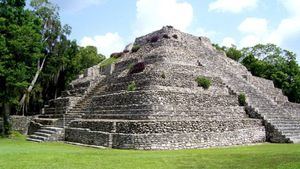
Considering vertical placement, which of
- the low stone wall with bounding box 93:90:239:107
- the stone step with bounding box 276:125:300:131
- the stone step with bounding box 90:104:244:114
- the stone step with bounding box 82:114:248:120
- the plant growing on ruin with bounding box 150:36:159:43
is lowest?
the stone step with bounding box 276:125:300:131

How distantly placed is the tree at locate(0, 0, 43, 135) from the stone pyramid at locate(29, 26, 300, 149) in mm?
3507

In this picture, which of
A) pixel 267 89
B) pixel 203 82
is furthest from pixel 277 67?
pixel 203 82

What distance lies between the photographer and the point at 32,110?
4331 cm

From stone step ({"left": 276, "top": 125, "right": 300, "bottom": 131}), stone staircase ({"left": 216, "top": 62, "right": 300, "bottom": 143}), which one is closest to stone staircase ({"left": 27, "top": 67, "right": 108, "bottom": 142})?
stone staircase ({"left": 216, "top": 62, "right": 300, "bottom": 143})

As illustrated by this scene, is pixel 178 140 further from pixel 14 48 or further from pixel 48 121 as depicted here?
pixel 14 48

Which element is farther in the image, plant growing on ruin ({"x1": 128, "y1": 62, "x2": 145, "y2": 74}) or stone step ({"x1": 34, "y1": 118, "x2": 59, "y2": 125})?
stone step ({"x1": 34, "y1": 118, "x2": 59, "y2": 125})

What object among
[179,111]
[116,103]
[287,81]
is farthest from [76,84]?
[287,81]

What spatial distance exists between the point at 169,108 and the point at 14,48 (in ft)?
47.2

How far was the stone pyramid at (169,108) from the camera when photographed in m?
17.5

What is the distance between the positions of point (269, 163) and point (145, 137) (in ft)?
21.9

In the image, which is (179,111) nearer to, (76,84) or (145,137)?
(145,137)

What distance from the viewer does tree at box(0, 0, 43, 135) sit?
25.4 m

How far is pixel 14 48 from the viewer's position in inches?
1031

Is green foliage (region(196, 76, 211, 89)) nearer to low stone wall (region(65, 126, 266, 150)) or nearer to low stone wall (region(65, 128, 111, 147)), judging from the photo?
low stone wall (region(65, 126, 266, 150))
